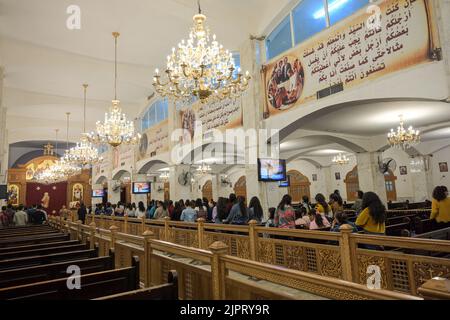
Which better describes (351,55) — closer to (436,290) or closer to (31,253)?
(436,290)

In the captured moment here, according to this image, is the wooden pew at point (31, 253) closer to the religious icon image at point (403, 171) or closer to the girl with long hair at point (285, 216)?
→ the girl with long hair at point (285, 216)

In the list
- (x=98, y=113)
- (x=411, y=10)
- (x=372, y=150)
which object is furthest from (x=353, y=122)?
(x=98, y=113)

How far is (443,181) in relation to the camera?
13359mm

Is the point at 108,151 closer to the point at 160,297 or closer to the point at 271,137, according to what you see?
the point at 271,137

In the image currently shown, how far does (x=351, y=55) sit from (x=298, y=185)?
14497mm

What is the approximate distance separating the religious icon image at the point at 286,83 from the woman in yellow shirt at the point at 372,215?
4.22 metres

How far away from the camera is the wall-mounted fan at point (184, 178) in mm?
12491

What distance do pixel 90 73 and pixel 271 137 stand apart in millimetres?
8687

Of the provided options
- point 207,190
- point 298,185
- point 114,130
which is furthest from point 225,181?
point 114,130

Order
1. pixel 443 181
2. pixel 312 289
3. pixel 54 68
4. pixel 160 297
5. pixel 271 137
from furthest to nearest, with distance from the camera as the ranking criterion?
pixel 443 181, pixel 54 68, pixel 271 137, pixel 160 297, pixel 312 289

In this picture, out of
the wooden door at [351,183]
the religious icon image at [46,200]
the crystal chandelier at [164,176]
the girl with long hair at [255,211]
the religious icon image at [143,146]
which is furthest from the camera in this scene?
the religious icon image at [46,200]

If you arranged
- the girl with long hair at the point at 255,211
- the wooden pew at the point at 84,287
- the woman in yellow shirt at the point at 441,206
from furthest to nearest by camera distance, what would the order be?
the girl with long hair at the point at 255,211, the woman in yellow shirt at the point at 441,206, the wooden pew at the point at 84,287

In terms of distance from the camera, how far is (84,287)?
2287 mm

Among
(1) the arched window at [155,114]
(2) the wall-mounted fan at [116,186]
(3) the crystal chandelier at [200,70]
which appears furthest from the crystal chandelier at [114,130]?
(2) the wall-mounted fan at [116,186]
